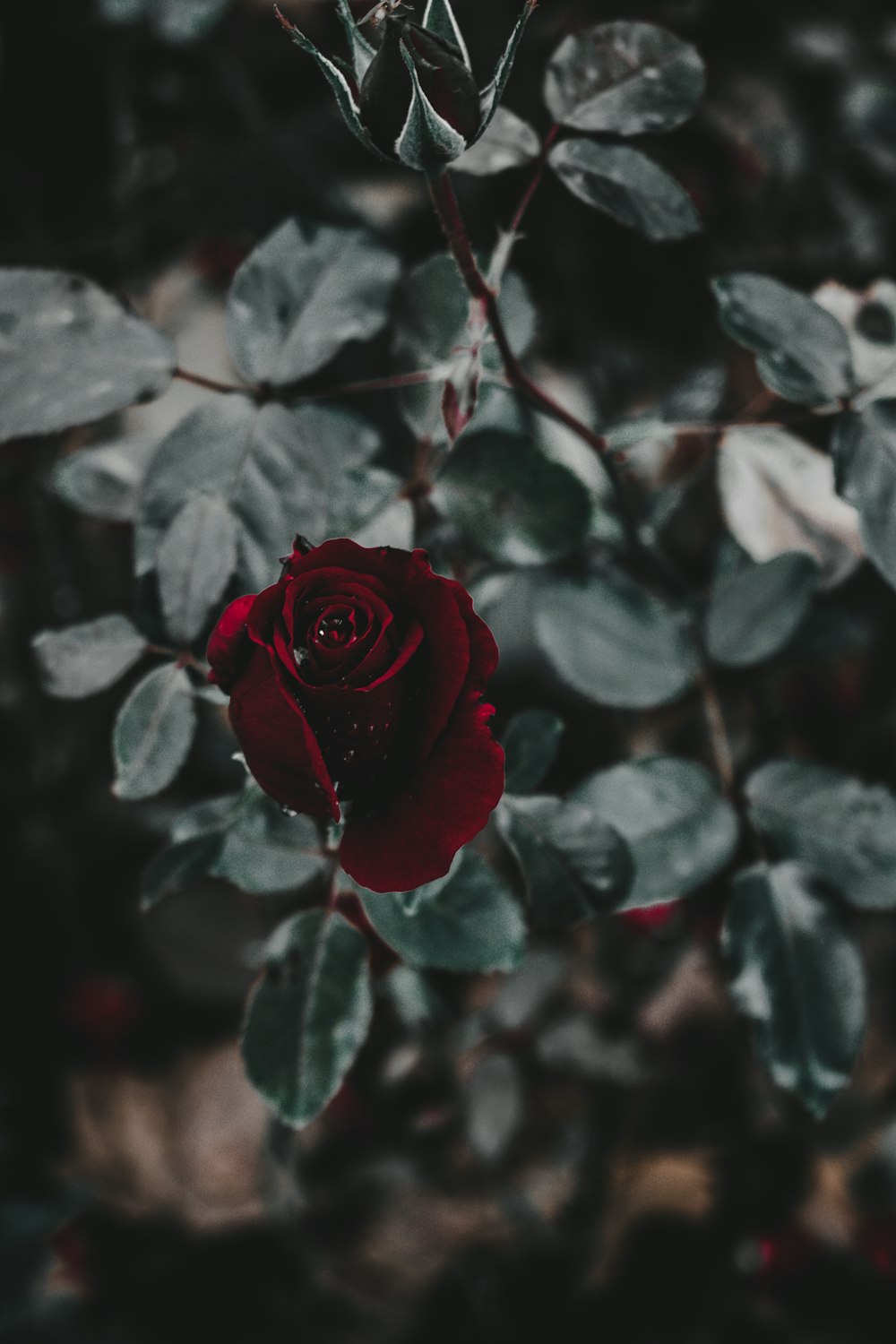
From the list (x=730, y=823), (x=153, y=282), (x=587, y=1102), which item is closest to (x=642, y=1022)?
(x=587, y=1102)

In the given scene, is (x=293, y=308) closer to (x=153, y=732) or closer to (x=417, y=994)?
(x=153, y=732)

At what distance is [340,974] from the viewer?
2.01 ft

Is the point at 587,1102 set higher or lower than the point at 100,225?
lower

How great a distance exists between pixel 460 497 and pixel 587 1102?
977 millimetres

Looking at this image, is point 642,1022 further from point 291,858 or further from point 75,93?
point 75,93

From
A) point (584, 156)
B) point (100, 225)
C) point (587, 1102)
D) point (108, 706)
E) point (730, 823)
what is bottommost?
point (587, 1102)

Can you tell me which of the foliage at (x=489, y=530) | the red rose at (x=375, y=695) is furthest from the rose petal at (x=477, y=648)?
the foliage at (x=489, y=530)

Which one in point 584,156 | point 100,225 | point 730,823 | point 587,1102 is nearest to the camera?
point 584,156

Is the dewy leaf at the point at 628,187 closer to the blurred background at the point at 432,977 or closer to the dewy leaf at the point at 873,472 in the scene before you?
the dewy leaf at the point at 873,472

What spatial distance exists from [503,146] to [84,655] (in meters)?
0.41

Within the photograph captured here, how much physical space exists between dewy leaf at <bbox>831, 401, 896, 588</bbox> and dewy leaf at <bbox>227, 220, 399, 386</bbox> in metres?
0.33

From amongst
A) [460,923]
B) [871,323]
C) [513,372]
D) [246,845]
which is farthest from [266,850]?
[871,323]

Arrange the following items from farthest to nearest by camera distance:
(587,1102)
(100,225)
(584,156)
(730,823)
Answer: (100,225) → (587,1102) → (730,823) → (584,156)

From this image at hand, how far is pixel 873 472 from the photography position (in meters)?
0.61
